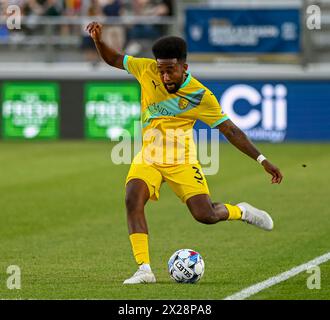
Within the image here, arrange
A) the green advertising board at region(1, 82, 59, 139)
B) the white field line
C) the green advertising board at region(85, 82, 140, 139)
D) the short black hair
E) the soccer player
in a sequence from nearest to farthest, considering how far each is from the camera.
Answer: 1. the white field line
2. the short black hair
3. the soccer player
4. the green advertising board at region(85, 82, 140, 139)
5. the green advertising board at region(1, 82, 59, 139)

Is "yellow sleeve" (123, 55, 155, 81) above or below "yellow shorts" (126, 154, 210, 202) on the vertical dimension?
above

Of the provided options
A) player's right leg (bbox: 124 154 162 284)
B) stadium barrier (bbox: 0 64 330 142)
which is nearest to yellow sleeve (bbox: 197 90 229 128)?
player's right leg (bbox: 124 154 162 284)

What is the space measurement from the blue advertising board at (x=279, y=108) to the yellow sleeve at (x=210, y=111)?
14533 millimetres

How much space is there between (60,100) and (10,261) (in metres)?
14.3

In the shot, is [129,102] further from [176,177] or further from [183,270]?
[183,270]

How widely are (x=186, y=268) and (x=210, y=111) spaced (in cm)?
147

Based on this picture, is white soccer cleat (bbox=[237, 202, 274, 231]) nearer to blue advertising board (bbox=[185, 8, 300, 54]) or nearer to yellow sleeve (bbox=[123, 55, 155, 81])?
yellow sleeve (bbox=[123, 55, 155, 81])

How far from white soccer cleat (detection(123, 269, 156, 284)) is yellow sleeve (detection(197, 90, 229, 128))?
150 cm

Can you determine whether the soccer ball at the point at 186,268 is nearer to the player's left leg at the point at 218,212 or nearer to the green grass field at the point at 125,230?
the green grass field at the point at 125,230

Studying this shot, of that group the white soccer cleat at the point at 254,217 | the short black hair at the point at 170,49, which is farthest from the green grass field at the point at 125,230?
the short black hair at the point at 170,49

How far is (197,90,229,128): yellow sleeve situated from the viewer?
10547 millimetres

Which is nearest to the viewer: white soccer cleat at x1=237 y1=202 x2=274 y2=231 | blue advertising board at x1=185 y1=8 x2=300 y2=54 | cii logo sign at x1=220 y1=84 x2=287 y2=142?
white soccer cleat at x1=237 y1=202 x2=274 y2=231

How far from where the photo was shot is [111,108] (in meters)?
25.5
